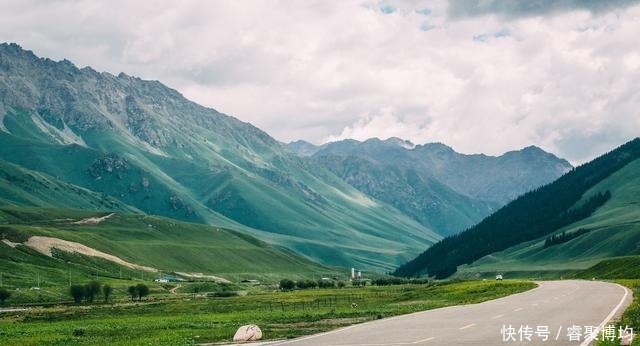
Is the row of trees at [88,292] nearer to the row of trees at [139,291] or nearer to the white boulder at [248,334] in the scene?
the row of trees at [139,291]

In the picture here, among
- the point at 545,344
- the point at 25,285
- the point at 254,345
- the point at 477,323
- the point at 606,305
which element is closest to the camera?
the point at 545,344

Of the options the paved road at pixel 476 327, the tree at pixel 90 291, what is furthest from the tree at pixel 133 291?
the paved road at pixel 476 327

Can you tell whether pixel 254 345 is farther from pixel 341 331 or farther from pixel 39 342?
pixel 39 342

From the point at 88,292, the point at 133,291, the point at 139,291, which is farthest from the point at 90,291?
the point at 133,291

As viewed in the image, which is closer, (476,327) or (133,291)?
(476,327)

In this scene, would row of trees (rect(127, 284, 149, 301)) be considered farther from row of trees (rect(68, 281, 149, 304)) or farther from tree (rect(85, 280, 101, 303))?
tree (rect(85, 280, 101, 303))

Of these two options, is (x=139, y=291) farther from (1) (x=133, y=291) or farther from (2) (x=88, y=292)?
(2) (x=88, y=292)

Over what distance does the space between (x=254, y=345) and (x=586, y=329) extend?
16.3 metres

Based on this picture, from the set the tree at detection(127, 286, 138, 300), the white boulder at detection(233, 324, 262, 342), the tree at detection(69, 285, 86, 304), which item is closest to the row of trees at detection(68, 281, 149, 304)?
the tree at detection(69, 285, 86, 304)

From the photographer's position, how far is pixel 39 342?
47.4 metres

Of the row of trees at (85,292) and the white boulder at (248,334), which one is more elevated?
the white boulder at (248,334)

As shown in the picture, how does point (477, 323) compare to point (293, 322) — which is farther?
point (293, 322)

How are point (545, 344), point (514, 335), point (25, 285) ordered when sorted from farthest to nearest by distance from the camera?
point (25, 285) → point (514, 335) → point (545, 344)

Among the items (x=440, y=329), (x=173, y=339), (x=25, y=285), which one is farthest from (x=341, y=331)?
(x=25, y=285)
